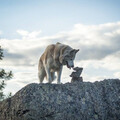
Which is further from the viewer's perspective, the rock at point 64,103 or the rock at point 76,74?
the rock at point 76,74

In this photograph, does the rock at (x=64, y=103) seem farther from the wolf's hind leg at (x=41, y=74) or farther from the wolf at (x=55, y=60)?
the wolf's hind leg at (x=41, y=74)

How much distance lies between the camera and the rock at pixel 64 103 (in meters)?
6.91

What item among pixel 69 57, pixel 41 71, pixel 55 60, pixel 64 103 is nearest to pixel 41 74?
pixel 41 71

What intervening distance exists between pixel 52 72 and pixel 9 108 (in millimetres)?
5837

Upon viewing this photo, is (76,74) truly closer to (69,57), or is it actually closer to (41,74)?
(69,57)

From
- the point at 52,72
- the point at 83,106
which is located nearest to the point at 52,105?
the point at 83,106

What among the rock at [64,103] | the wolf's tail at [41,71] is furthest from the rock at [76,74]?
the wolf's tail at [41,71]

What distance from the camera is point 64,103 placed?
23.2 ft

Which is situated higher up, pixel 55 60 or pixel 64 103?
pixel 55 60

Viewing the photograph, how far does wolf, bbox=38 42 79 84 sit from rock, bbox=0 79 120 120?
3.66 meters

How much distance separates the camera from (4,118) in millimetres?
7629

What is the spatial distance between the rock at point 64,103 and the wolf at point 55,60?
3.66 m

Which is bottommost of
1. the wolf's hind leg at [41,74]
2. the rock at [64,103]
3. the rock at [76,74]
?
the rock at [64,103]

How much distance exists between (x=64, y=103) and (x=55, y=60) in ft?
17.1
